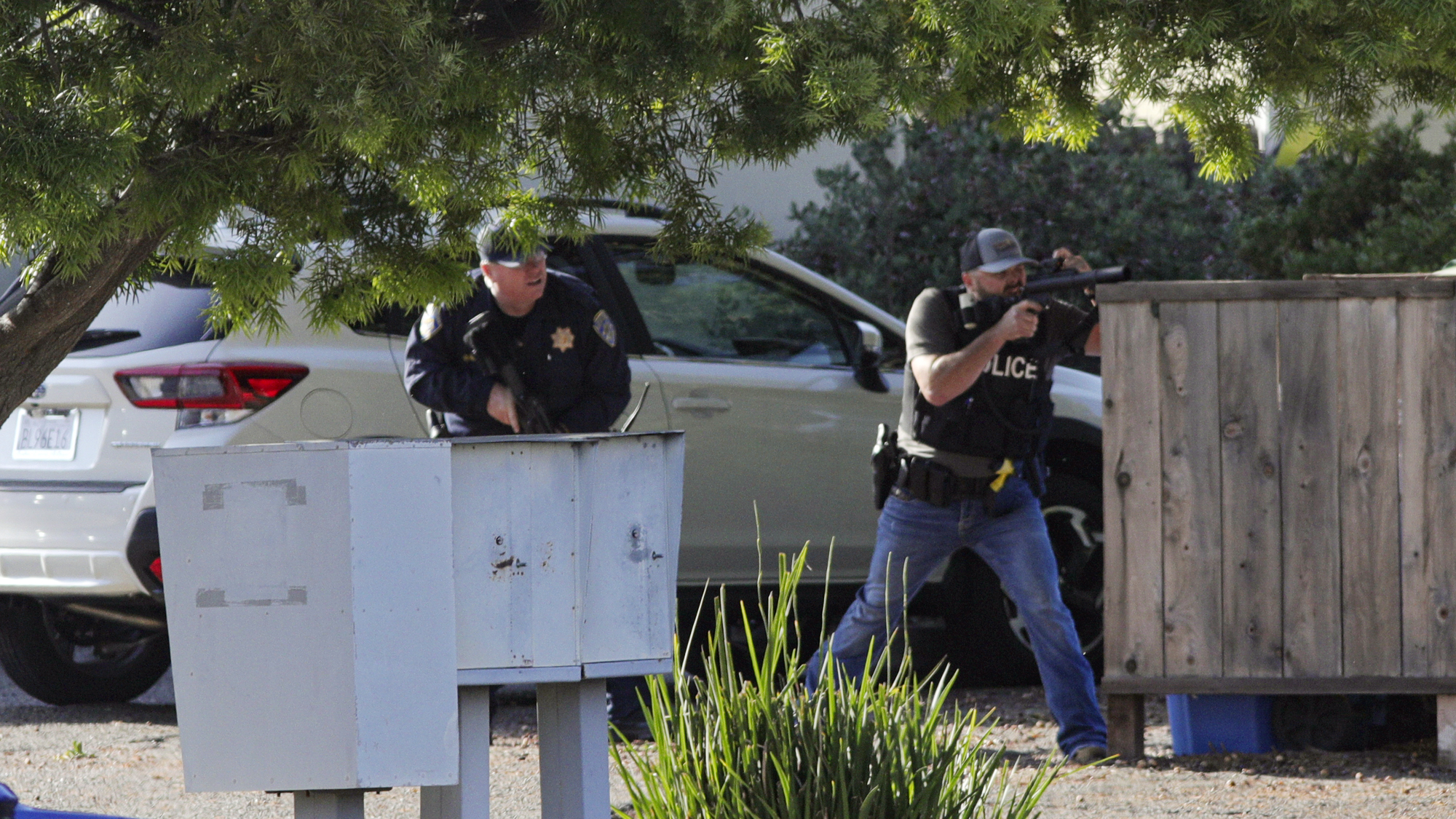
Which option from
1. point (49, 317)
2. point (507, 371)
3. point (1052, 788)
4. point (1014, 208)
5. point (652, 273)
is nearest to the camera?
point (49, 317)

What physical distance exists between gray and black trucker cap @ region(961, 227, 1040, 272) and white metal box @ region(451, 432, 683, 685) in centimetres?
262

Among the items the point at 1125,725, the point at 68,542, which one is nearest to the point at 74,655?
the point at 68,542

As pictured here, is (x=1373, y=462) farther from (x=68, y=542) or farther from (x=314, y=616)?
(x=68, y=542)

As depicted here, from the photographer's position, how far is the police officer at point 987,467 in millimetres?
5484

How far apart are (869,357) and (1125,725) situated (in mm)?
1843

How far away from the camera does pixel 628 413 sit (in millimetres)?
6598

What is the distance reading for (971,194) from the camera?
10.6m

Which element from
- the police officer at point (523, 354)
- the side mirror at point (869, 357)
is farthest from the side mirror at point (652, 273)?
the police officer at point (523, 354)

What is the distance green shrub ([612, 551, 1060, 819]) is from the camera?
3.38 m

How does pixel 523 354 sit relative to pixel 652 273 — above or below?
below

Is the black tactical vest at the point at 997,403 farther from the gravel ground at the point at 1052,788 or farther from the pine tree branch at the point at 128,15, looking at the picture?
the pine tree branch at the point at 128,15

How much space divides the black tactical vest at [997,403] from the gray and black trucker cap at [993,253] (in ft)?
0.41

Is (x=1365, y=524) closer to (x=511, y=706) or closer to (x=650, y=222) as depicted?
(x=650, y=222)

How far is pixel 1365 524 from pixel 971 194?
18.3 feet
